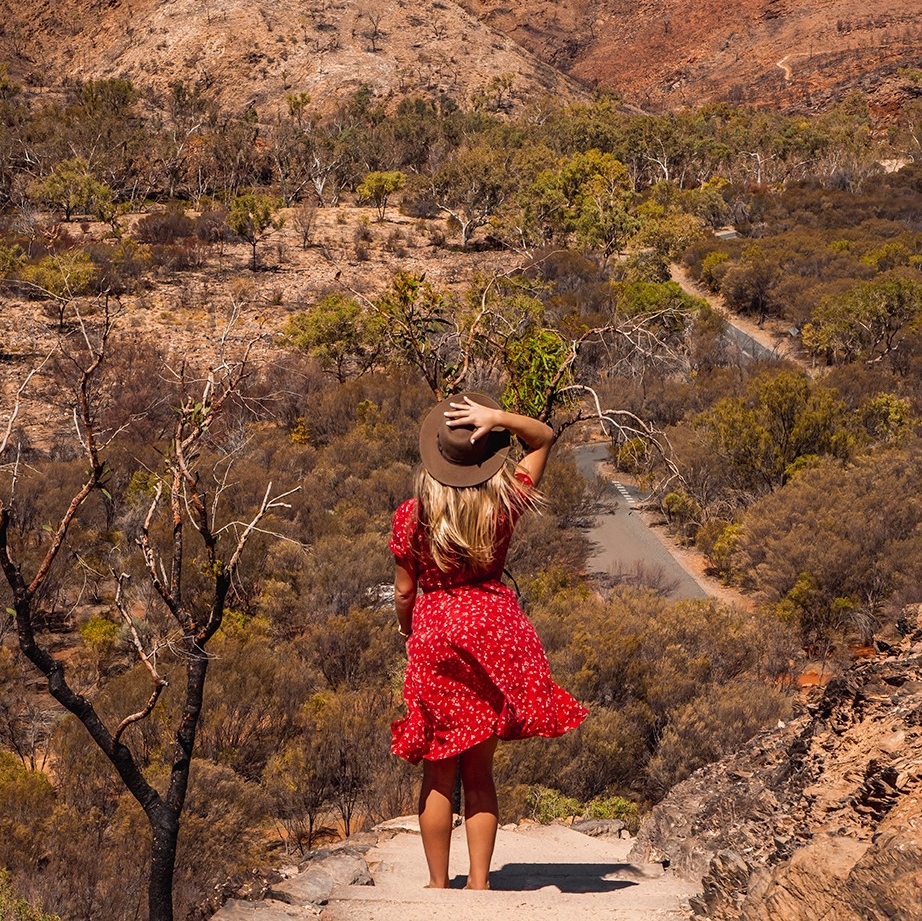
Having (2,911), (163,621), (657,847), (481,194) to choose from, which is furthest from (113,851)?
(481,194)

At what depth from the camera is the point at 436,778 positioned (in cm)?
325

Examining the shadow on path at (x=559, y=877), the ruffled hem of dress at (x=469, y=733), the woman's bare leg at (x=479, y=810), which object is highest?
the ruffled hem of dress at (x=469, y=733)

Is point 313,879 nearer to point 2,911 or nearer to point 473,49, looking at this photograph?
point 2,911

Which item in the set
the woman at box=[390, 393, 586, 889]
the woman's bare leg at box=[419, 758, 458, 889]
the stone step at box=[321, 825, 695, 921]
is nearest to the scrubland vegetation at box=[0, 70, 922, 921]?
the stone step at box=[321, 825, 695, 921]

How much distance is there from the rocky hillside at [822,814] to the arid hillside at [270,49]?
65.9 m

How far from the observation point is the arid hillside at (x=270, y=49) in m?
69.1

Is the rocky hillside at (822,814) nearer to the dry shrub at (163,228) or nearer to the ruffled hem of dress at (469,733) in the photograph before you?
the ruffled hem of dress at (469,733)

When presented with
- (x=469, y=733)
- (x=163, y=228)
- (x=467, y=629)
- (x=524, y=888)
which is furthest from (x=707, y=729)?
(x=163, y=228)

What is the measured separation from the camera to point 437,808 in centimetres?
322

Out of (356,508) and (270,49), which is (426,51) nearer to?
(270,49)

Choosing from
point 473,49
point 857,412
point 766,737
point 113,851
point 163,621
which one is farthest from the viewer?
point 473,49

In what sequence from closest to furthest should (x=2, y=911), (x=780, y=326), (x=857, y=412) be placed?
(x=2, y=911) < (x=857, y=412) < (x=780, y=326)

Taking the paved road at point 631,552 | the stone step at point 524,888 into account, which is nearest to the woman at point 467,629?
the stone step at point 524,888

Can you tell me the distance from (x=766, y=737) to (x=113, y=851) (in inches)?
143
